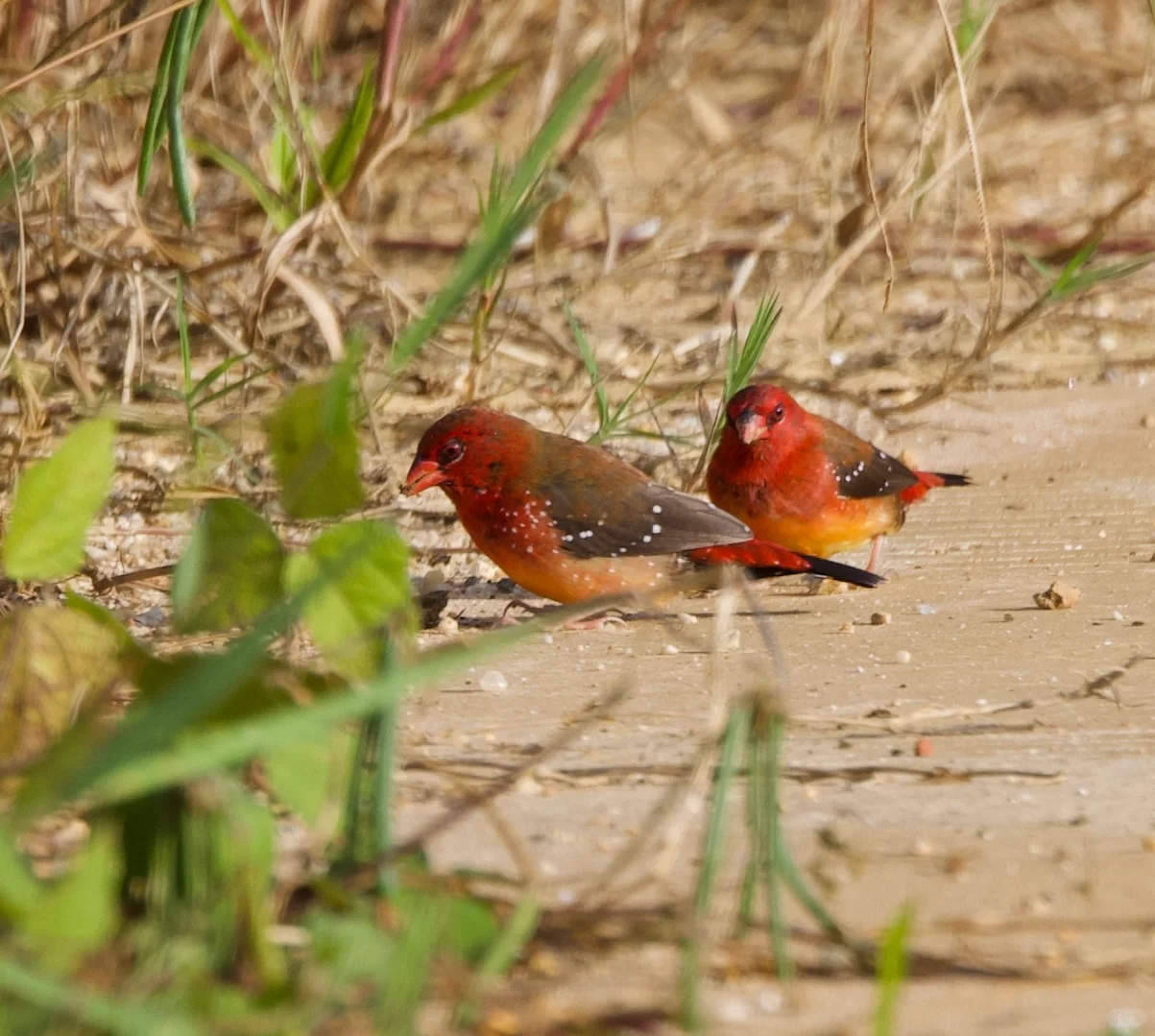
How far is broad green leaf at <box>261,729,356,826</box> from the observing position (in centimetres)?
237

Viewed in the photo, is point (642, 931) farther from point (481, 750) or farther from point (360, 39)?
point (360, 39)

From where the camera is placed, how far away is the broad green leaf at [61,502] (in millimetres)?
2738

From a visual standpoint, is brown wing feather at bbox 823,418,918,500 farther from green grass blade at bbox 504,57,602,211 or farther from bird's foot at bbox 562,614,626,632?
green grass blade at bbox 504,57,602,211

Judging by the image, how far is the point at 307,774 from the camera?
7.83ft

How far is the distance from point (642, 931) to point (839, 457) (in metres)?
3.02

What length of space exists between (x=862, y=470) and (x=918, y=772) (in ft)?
6.95

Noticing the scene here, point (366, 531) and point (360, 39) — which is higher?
point (360, 39)

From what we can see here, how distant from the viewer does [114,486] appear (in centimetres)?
536

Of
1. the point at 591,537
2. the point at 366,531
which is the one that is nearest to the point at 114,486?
the point at 591,537

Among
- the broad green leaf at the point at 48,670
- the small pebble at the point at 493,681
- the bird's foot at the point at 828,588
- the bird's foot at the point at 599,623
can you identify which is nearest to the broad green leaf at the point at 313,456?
the broad green leaf at the point at 48,670

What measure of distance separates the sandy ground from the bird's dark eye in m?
0.40

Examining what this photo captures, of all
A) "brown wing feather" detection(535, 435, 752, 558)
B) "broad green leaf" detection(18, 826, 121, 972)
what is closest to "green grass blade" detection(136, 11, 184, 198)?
"brown wing feather" detection(535, 435, 752, 558)

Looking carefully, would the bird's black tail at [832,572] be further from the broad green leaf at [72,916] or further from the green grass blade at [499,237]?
the broad green leaf at [72,916]

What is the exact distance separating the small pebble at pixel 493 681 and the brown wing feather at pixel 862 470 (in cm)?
157
